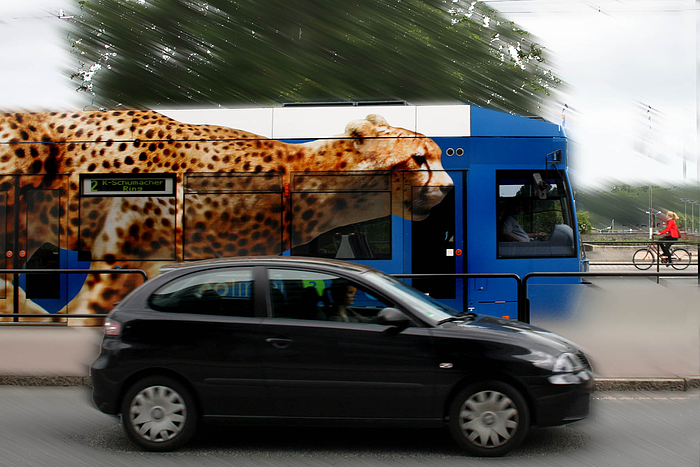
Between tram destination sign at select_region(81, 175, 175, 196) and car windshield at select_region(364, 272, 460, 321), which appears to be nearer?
car windshield at select_region(364, 272, 460, 321)

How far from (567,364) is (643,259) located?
17520mm

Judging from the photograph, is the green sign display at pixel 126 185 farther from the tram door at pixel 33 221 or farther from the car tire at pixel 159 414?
the car tire at pixel 159 414

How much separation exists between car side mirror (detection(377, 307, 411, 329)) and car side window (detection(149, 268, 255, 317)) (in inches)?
37.6

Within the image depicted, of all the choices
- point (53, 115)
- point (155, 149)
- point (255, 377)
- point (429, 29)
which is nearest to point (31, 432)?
point (255, 377)

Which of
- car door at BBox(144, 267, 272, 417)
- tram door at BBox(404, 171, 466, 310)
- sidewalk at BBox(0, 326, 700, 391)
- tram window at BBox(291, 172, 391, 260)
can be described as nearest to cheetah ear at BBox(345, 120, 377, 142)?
tram window at BBox(291, 172, 391, 260)

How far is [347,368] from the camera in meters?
4.57

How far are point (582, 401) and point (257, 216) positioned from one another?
5.84 meters

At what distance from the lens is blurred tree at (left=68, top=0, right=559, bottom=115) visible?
19.1m

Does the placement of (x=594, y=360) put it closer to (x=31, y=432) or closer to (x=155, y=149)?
(x=31, y=432)

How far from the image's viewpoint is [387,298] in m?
4.74

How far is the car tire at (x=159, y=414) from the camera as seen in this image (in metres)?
4.66

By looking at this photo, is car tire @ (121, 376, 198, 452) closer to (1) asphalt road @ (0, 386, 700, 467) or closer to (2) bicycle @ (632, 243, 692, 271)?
(1) asphalt road @ (0, 386, 700, 467)

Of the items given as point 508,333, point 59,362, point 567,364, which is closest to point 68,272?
point 59,362

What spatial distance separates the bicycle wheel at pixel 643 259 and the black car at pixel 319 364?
15844 mm
